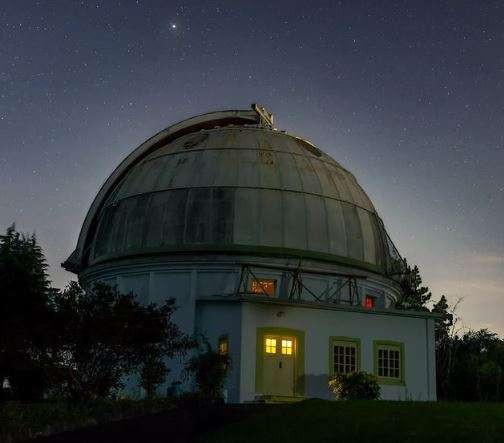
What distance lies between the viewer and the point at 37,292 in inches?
1065

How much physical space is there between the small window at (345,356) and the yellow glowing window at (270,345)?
224 centimetres

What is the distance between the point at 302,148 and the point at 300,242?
6028 millimetres

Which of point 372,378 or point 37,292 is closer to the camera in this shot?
point 372,378

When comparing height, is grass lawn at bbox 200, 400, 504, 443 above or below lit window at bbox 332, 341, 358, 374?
below

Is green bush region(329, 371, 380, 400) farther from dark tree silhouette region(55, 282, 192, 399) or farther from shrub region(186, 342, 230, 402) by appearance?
dark tree silhouette region(55, 282, 192, 399)

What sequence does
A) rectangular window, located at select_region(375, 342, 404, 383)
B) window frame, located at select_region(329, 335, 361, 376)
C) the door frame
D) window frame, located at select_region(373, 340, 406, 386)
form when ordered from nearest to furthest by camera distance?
the door frame → window frame, located at select_region(329, 335, 361, 376) → window frame, located at select_region(373, 340, 406, 386) → rectangular window, located at select_region(375, 342, 404, 383)

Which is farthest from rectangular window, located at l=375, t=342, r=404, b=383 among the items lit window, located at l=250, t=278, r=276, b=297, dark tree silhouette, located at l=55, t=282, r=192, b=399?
dark tree silhouette, located at l=55, t=282, r=192, b=399

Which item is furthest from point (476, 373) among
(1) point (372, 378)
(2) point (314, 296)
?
(1) point (372, 378)

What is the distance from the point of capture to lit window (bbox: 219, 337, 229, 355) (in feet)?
87.0

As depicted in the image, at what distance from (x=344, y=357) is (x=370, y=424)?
13588mm

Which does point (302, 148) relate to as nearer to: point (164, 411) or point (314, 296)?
point (314, 296)

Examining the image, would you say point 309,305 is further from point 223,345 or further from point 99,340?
point 99,340

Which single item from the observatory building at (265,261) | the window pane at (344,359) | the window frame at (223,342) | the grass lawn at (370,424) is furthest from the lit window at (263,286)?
the grass lawn at (370,424)

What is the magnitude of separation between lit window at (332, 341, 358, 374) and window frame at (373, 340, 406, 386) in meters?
0.82
